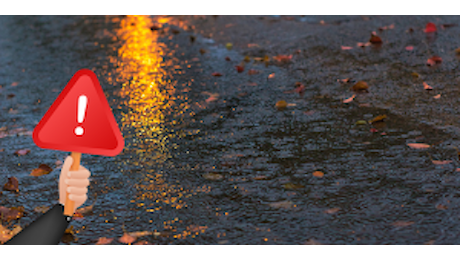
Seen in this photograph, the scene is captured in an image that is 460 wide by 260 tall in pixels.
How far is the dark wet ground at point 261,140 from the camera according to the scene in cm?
317

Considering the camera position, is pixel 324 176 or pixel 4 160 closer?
pixel 324 176

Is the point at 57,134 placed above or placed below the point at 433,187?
above

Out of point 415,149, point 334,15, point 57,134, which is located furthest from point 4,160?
point 334,15

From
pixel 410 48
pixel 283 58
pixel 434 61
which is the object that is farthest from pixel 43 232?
pixel 410 48

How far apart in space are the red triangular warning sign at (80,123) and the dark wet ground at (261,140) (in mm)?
963

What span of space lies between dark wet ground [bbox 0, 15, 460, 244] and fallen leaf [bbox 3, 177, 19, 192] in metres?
0.08

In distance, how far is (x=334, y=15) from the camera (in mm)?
8781

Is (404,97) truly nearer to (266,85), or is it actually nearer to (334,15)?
(266,85)

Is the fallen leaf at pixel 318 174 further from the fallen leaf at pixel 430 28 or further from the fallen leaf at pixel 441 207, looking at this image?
the fallen leaf at pixel 430 28

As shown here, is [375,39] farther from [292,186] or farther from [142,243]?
[142,243]

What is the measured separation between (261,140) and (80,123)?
2.29 metres

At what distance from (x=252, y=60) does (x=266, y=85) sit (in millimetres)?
1088

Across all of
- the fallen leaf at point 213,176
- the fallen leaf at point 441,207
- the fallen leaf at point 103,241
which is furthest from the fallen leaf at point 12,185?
the fallen leaf at point 441,207

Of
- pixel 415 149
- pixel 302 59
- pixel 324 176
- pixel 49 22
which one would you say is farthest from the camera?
pixel 49 22
